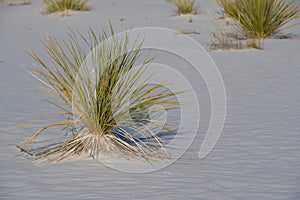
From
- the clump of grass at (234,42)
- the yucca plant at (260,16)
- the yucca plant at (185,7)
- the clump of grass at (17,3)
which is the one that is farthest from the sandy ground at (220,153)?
the clump of grass at (17,3)

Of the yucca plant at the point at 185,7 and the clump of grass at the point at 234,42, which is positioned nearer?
the clump of grass at the point at 234,42

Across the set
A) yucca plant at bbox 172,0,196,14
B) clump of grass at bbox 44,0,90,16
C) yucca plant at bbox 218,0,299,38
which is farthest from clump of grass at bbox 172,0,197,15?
yucca plant at bbox 218,0,299,38

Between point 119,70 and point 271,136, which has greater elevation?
point 119,70

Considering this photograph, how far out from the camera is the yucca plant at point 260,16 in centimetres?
1373

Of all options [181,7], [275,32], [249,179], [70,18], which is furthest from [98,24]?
[249,179]

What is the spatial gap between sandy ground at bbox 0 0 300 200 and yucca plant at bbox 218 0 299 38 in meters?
1.24

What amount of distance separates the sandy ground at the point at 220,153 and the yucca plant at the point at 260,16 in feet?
4.08

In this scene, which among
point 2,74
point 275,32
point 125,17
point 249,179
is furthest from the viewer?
point 125,17

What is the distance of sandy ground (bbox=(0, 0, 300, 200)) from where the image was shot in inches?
187

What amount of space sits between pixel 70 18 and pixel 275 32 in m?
7.63

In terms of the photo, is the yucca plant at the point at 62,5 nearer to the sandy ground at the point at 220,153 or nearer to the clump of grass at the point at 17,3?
the clump of grass at the point at 17,3

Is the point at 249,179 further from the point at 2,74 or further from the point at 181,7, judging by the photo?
the point at 181,7

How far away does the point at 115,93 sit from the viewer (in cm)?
581

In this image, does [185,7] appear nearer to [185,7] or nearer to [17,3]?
[185,7]
